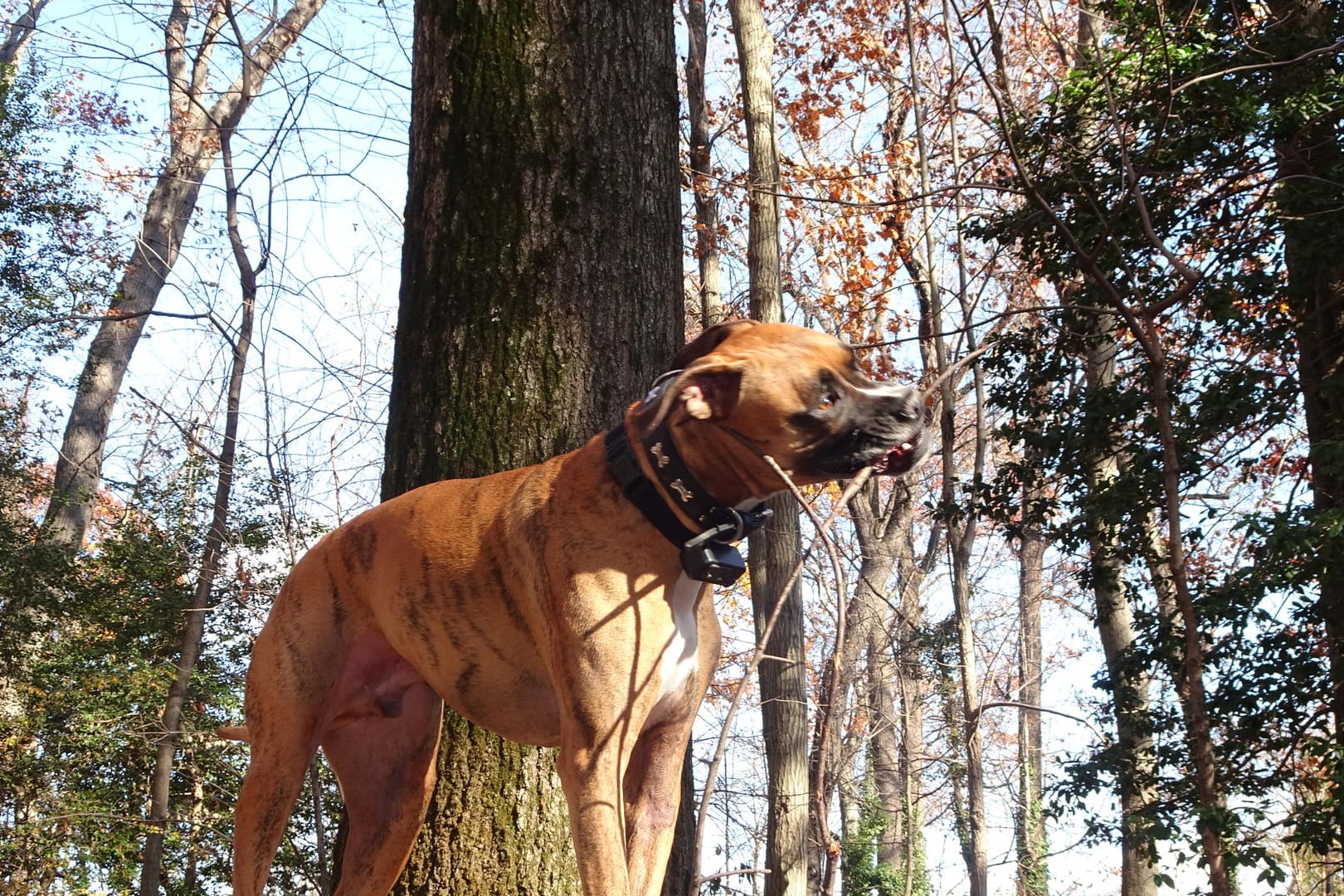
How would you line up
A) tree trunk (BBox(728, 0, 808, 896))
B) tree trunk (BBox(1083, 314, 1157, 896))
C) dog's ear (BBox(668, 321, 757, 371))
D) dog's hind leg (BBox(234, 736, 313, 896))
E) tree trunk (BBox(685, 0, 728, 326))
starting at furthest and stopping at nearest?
tree trunk (BBox(685, 0, 728, 326))
tree trunk (BBox(728, 0, 808, 896))
tree trunk (BBox(1083, 314, 1157, 896))
dog's hind leg (BBox(234, 736, 313, 896))
dog's ear (BBox(668, 321, 757, 371))

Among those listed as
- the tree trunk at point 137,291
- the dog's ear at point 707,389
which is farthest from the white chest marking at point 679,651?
the tree trunk at point 137,291

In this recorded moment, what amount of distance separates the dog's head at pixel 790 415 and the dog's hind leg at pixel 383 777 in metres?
1.29

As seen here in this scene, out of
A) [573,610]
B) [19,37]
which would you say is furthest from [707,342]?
[19,37]

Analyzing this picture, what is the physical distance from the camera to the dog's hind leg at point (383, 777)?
10.5ft

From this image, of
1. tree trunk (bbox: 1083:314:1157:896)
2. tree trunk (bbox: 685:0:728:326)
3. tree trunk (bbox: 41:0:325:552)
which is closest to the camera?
tree trunk (bbox: 1083:314:1157:896)

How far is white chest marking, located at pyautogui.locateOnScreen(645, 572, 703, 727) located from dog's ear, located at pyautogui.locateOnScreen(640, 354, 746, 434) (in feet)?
1.28

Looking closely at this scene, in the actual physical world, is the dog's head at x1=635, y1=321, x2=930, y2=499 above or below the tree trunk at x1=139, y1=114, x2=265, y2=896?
below

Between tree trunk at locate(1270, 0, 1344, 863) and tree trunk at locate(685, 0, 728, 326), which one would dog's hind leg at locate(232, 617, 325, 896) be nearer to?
tree trunk at locate(1270, 0, 1344, 863)

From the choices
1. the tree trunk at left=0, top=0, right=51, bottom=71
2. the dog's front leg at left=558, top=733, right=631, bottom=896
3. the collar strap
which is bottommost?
the dog's front leg at left=558, top=733, right=631, bottom=896

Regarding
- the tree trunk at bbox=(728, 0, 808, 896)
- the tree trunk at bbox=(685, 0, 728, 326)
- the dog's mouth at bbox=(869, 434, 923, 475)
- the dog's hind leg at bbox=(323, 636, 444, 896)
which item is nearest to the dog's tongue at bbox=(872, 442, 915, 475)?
the dog's mouth at bbox=(869, 434, 923, 475)

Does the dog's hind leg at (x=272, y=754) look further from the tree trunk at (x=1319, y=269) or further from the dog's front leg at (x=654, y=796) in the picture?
the tree trunk at (x=1319, y=269)

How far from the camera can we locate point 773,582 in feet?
39.3

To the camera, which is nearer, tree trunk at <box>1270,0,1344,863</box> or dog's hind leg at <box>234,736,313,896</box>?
dog's hind leg at <box>234,736,313,896</box>

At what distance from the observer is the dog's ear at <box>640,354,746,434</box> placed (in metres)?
2.33
